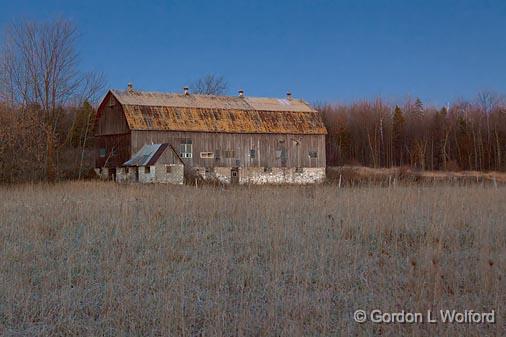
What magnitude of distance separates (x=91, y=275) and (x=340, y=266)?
296 centimetres

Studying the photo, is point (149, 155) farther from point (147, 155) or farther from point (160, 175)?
point (160, 175)

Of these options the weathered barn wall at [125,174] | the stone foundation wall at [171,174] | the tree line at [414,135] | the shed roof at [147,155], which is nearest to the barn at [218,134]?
the weathered barn wall at [125,174]

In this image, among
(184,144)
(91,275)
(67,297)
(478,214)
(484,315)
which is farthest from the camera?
(184,144)

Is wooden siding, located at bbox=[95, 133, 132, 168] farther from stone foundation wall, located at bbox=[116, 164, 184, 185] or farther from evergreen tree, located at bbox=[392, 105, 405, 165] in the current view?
Answer: evergreen tree, located at bbox=[392, 105, 405, 165]

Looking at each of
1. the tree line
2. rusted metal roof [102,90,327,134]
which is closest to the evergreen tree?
the tree line

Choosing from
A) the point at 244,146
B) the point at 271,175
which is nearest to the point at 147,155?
the point at 244,146

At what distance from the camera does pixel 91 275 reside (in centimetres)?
594

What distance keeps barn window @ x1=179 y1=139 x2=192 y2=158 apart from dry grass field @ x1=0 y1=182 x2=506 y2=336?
81.6 feet

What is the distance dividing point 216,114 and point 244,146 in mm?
3105

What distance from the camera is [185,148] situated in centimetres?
3544

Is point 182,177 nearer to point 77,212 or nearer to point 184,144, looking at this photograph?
point 184,144

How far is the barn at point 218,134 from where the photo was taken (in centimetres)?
3494

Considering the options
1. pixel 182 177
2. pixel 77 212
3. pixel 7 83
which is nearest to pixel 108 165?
pixel 182 177

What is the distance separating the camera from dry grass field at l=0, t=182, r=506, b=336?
450cm
